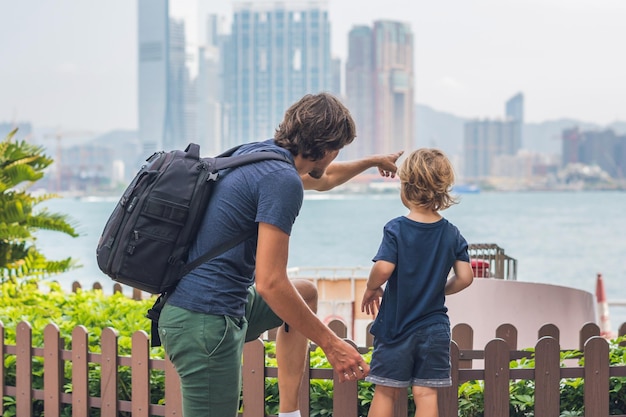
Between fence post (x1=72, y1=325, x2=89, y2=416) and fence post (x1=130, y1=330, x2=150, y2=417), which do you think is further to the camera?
fence post (x1=72, y1=325, x2=89, y2=416)

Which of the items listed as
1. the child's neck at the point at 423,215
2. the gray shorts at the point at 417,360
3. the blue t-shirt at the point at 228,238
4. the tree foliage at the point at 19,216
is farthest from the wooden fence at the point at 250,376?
the tree foliage at the point at 19,216

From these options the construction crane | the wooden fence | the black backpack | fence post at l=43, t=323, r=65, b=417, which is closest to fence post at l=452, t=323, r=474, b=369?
the wooden fence

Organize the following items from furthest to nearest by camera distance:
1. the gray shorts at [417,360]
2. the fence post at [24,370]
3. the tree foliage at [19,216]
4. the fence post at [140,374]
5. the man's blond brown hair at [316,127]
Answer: the tree foliage at [19,216] < the fence post at [24,370] < the fence post at [140,374] < the gray shorts at [417,360] < the man's blond brown hair at [316,127]

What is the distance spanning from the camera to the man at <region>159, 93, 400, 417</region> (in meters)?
3.14

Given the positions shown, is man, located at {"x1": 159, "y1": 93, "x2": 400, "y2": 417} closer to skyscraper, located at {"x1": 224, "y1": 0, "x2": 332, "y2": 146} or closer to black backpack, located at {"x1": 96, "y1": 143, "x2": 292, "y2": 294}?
black backpack, located at {"x1": 96, "y1": 143, "x2": 292, "y2": 294}

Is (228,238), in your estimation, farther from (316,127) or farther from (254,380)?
(254,380)

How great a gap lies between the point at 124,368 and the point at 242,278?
1.80 m

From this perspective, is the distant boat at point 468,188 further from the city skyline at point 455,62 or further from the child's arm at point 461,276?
the child's arm at point 461,276

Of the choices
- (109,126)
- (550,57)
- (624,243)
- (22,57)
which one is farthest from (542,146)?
(22,57)

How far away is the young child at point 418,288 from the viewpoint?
3.89m

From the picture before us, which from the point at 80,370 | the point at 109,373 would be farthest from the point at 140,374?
the point at 80,370

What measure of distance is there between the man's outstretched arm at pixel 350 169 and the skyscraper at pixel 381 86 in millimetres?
79649

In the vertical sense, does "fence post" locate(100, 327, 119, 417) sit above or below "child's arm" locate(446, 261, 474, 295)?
below

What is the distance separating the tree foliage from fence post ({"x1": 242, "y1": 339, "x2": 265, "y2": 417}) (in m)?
4.23
